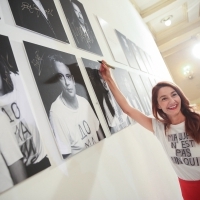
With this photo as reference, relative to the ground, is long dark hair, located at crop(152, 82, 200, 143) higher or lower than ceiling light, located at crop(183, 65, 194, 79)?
lower

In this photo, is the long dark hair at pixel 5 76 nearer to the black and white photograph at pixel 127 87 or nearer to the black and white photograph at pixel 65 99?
the black and white photograph at pixel 65 99

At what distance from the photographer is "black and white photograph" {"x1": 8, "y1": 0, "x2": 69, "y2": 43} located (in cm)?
74

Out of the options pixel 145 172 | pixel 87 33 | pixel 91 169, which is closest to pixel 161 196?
pixel 145 172

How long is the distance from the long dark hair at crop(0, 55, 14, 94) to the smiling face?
3.24 feet

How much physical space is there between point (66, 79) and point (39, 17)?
1.11ft

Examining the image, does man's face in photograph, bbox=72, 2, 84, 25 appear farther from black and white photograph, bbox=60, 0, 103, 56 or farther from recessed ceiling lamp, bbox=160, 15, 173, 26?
recessed ceiling lamp, bbox=160, 15, 173, 26

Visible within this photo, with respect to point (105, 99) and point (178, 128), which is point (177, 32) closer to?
point (178, 128)

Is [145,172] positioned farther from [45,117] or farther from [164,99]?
[45,117]

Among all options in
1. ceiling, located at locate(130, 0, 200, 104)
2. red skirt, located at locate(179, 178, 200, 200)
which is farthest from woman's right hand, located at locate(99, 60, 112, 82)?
ceiling, located at locate(130, 0, 200, 104)

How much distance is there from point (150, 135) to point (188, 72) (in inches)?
295

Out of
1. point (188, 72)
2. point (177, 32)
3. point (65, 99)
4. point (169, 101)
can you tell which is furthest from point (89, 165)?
point (188, 72)

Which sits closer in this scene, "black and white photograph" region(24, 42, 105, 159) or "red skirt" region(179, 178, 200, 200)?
"black and white photograph" region(24, 42, 105, 159)

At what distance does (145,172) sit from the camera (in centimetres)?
127

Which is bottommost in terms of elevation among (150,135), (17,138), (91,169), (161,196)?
(161,196)
